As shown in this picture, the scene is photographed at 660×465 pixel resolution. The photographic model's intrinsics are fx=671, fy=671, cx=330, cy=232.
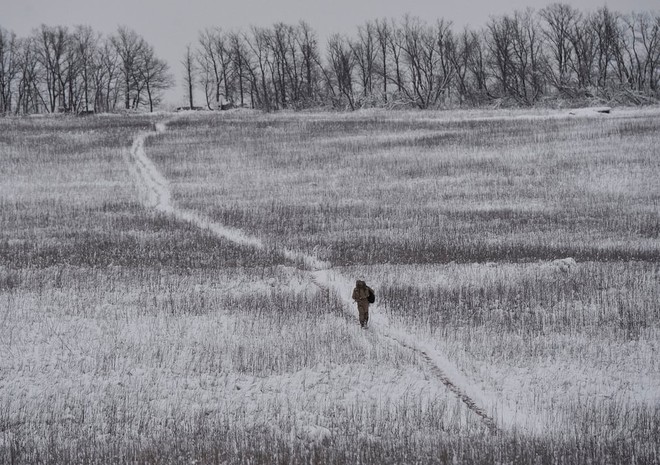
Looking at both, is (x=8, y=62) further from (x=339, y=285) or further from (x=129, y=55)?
(x=339, y=285)

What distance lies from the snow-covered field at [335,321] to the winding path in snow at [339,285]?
0.06m

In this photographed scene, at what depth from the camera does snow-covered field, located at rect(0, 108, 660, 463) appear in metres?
8.48

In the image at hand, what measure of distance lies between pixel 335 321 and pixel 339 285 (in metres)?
2.84

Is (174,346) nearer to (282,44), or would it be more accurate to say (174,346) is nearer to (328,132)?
(328,132)

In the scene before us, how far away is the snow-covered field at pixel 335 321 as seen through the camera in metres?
8.48

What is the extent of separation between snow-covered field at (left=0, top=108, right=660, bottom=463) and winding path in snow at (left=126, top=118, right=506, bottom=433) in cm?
6

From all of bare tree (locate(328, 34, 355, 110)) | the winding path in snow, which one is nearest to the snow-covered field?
the winding path in snow

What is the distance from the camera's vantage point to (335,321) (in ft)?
42.2

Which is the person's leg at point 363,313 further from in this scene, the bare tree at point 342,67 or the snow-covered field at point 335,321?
the bare tree at point 342,67

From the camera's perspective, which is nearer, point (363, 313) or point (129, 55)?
point (363, 313)

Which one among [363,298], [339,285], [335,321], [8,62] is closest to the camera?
[363,298]

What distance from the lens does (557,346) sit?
1139 cm

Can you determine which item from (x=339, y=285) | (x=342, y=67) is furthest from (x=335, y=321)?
(x=342, y=67)

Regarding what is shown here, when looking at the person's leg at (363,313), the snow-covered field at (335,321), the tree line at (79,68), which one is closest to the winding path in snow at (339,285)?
the snow-covered field at (335,321)
